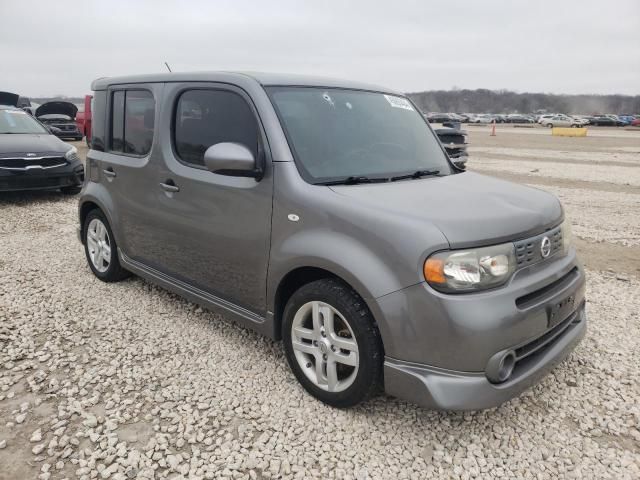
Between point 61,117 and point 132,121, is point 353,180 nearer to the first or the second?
point 132,121

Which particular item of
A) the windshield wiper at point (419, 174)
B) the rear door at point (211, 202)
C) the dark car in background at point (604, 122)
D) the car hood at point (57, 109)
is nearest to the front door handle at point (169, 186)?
the rear door at point (211, 202)

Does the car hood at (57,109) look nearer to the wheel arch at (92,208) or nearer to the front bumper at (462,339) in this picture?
the wheel arch at (92,208)

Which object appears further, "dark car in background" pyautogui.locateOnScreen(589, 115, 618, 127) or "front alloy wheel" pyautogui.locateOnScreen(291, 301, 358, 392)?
"dark car in background" pyautogui.locateOnScreen(589, 115, 618, 127)

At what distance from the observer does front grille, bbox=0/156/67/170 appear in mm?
7984

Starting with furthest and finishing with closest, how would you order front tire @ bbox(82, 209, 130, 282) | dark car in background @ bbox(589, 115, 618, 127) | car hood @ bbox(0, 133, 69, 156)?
dark car in background @ bbox(589, 115, 618, 127) → car hood @ bbox(0, 133, 69, 156) → front tire @ bbox(82, 209, 130, 282)

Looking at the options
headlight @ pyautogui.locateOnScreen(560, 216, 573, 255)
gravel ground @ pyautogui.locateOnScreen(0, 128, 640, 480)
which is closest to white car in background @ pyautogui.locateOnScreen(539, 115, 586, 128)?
headlight @ pyautogui.locateOnScreen(560, 216, 573, 255)

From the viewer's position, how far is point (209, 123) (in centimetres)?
338

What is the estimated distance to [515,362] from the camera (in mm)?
2463

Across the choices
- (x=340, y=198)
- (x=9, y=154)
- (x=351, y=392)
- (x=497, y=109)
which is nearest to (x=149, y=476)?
(x=351, y=392)

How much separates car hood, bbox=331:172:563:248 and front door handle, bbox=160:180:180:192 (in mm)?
1361

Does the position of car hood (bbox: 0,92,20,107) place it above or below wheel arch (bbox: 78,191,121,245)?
above

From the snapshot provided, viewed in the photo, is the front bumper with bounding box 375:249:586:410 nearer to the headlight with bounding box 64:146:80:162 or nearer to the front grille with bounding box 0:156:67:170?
the front grille with bounding box 0:156:67:170

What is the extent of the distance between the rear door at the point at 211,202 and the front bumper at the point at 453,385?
40.5 inches

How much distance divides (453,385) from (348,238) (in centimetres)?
88
